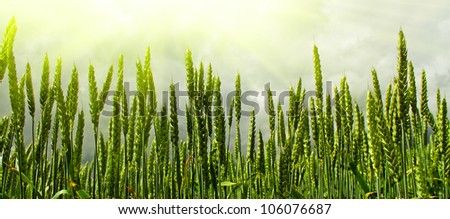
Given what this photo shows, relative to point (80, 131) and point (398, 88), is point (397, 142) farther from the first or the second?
point (80, 131)

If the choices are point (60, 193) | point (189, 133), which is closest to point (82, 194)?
point (60, 193)

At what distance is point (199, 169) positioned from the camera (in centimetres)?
218

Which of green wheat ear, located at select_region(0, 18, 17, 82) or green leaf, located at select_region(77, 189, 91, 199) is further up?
green wheat ear, located at select_region(0, 18, 17, 82)

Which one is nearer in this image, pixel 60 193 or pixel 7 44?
pixel 7 44

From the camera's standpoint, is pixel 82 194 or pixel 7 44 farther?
pixel 82 194

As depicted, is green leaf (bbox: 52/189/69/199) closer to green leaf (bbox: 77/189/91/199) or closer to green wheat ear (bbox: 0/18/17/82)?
green leaf (bbox: 77/189/91/199)

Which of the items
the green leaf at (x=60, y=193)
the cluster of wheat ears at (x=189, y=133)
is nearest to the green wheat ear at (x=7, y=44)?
the cluster of wheat ears at (x=189, y=133)

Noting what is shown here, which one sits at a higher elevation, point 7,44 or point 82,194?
point 7,44

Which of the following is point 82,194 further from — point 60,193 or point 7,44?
point 7,44

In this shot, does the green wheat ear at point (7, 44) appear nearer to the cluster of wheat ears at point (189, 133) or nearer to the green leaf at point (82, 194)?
the cluster of wheat ears at point (189, 133)

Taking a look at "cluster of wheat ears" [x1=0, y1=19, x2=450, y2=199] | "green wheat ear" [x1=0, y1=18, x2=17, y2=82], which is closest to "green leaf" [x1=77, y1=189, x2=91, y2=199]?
"cluster of wheat ears" [x1=0, y1=19, x2=450, y2=199]
